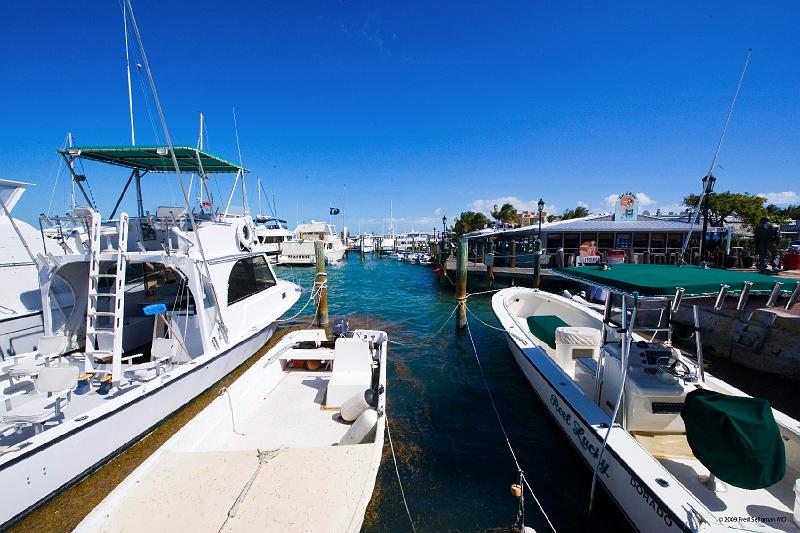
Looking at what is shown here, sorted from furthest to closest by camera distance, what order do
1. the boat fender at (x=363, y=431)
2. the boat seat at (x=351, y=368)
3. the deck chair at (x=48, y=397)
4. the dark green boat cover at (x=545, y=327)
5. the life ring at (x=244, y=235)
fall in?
the life ring at (x=244, y=235) < the dark green boat cover at (x=545, y=327) < the boat seat at (x=351, y=368) < the boat fender at (x=363, y=431) < the deck chair at (x=48, y=397)

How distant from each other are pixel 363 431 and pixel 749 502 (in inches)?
164

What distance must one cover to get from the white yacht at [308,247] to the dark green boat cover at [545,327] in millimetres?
30389

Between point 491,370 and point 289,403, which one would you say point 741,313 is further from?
point 289,403

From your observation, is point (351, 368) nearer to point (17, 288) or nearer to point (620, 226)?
point (17, 288)

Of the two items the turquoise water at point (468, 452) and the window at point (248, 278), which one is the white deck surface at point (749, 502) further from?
the window at point (248, 278)

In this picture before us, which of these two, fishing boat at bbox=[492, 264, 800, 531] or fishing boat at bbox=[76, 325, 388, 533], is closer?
fishing boat at bbox=[76, 325, 388, 533]

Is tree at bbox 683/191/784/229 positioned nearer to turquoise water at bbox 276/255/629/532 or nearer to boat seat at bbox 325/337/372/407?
turquoise water at bbox 276/255/629/532

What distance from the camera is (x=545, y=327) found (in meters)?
8.62

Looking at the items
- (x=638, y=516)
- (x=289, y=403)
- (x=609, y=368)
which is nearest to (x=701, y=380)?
(x=609, y=368)

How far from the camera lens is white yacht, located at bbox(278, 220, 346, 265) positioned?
39781 mm

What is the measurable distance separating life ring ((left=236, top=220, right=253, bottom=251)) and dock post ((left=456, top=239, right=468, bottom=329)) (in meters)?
7.16

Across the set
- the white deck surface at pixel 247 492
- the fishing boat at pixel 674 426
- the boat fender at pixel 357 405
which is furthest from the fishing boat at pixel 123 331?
the fishing boat at pixel 674 426

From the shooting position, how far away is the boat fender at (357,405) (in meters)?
5.39

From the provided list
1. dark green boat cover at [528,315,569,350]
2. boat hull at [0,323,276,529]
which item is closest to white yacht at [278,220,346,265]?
dark green boat cover at [528,315,569,350]
